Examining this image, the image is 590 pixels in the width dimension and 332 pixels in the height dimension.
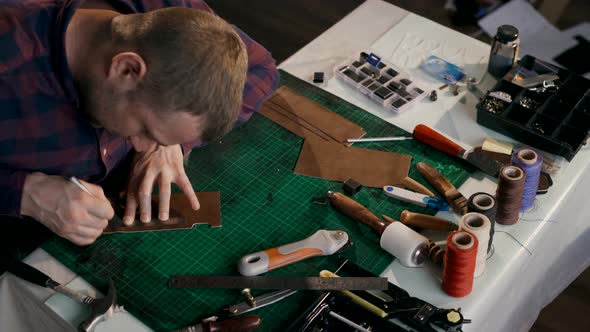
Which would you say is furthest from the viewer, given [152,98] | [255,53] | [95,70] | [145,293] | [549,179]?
[255,53]

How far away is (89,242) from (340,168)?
695 mm

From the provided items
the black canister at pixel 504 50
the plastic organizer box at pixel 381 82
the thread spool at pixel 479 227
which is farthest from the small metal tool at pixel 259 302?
the black canister at pixel 504 50

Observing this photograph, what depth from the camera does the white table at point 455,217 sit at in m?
1.66

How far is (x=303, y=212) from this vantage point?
72.1 inches

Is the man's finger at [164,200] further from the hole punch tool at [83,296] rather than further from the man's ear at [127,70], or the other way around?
the man's ear at [127,70]

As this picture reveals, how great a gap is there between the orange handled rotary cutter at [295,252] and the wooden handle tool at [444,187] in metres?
0.30

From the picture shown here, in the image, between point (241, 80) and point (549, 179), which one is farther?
point (549, 179)

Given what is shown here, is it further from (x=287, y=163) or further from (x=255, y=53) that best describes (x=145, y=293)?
(x=255, y=53)

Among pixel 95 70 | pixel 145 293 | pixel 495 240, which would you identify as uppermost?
pixel 95 70

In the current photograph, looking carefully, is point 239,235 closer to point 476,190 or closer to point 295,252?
point 295,252

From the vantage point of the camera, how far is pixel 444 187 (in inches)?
72.8

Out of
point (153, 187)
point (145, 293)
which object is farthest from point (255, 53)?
point (145, 293)

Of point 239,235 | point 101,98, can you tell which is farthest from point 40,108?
point 239,235

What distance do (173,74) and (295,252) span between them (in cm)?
57
